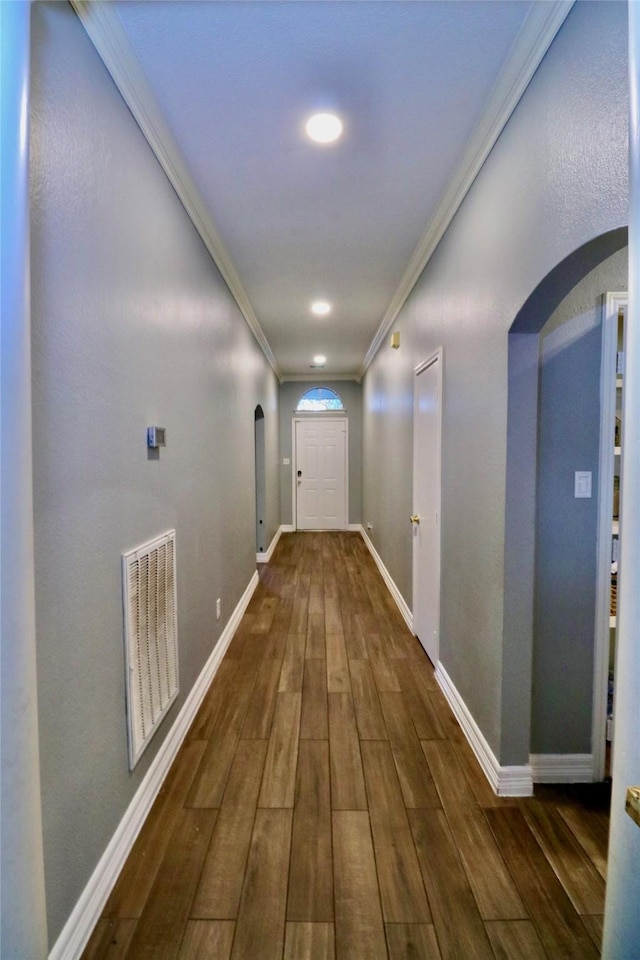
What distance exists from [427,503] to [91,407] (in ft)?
6.61

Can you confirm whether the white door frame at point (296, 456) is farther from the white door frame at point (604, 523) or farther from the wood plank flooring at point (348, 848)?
the white door frame at point (604, 523)

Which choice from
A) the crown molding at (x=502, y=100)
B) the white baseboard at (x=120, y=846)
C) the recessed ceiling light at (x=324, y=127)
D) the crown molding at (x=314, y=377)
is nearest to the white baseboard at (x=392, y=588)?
the white baseboard at (x=120, y=846)

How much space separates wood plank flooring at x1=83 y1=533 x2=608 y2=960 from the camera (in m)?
1.07

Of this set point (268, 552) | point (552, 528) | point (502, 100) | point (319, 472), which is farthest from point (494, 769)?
point (319, 472)

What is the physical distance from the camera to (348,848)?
131 centimetres

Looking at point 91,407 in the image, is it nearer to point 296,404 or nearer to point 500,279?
point 500,279

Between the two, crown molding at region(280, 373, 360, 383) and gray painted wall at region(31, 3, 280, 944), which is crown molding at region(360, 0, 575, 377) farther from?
crown molding at region(280, 373, 360, 383)

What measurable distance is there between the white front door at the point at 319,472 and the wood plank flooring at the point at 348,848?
4504 mm

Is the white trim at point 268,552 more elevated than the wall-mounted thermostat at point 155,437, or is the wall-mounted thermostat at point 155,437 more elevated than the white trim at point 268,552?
the wall-mounted thermostat at point 155,437

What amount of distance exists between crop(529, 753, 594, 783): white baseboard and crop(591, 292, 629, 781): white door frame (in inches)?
1.8

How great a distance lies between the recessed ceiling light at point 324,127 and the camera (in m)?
1.48

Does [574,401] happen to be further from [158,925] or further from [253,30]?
[158,925]

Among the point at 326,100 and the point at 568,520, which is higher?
the point at 326,100

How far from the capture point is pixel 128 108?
135 centimetres
